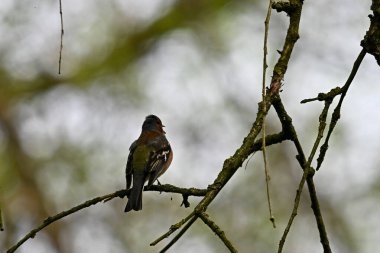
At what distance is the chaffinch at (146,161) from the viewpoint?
6.57m

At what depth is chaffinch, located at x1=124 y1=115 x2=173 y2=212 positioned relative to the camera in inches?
259

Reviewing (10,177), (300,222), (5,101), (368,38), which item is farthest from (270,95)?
(5,101)

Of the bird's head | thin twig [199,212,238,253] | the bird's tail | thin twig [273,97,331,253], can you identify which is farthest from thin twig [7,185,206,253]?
the bird's head

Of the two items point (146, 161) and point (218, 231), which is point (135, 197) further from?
point (218, 231)

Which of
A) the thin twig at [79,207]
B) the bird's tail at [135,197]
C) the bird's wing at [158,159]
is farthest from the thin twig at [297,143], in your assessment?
the bird's wing at [158,159]

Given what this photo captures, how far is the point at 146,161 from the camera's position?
730 centimetres

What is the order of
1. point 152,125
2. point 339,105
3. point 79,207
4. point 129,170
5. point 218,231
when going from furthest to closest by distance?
point 152,125 → point 129,170 → point 339,105 → point 79,207 → point 218,231

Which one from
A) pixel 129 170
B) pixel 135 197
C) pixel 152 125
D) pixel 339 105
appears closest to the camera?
pixel 339 105

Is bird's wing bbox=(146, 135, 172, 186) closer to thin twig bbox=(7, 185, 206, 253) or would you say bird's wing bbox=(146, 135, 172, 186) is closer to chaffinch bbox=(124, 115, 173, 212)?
chaffinch bbox=(124, 115, 173, 212)

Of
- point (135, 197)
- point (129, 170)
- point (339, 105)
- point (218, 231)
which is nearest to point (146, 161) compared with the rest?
point (129, 170)

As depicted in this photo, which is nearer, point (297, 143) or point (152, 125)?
point (297, 143)

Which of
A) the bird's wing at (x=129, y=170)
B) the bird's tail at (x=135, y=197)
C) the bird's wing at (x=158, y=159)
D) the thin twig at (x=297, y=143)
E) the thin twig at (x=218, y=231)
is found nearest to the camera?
the thin twig at (x=218, y=231)

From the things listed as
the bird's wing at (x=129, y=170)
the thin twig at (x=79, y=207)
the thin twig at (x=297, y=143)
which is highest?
the bird's wing at (x=129, y=170)

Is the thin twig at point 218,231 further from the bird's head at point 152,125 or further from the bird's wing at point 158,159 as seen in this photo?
the bird's head at point 152,125
